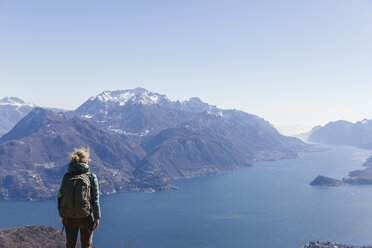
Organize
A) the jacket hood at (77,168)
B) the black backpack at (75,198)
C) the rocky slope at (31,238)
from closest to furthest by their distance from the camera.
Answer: the black backpack at (75,198)
the jacket hood at (77,168)
the rocky slope at (31,238)

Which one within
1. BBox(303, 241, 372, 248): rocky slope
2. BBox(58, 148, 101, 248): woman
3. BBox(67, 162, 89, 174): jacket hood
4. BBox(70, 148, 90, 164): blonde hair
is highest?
BBox(70, 148, 90, 164): blonde hair

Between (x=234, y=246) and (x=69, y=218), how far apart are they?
19708cm

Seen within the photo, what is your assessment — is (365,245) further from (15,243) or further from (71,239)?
(71,239)

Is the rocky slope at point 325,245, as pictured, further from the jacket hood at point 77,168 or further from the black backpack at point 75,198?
the jacket hood at point 77,168

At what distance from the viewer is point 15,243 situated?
144 meters

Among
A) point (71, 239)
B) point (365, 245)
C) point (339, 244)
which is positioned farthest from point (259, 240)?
point (71, 239)

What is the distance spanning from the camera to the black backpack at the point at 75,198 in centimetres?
1012

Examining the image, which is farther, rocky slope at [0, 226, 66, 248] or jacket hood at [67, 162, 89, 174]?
rocky slope at [0, 226, 66, 248]

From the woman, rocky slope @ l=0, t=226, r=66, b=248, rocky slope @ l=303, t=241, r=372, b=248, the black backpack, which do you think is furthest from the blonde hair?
rocky slope @ l=303, t=241, r=372, b=248

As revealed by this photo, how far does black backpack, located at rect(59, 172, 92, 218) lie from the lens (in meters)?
10.1

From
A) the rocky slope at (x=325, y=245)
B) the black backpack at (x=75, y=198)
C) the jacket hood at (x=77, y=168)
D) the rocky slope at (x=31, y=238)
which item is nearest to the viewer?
the black backpack at (x=75, y=198)

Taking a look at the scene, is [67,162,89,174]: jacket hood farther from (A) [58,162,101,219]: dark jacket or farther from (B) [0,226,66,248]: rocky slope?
(B) [0,226,66,248]: rocky slope

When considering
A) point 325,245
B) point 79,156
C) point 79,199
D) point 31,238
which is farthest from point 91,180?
point 325,245

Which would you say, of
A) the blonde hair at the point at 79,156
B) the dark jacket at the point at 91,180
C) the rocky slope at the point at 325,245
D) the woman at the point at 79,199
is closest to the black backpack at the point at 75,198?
the woman at the point at 79,199
